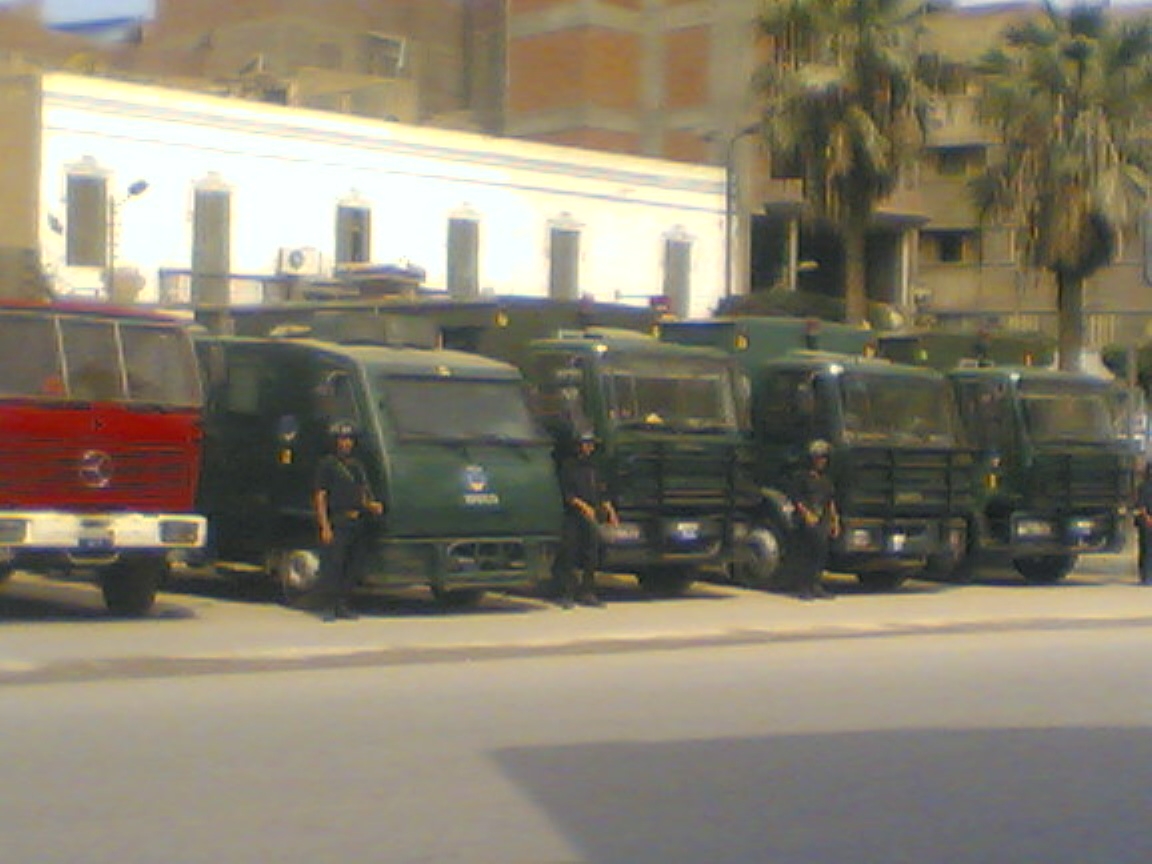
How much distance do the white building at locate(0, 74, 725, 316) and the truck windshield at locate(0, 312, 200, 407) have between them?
57.9ft

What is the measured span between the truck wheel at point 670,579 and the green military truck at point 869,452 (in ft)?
3.00

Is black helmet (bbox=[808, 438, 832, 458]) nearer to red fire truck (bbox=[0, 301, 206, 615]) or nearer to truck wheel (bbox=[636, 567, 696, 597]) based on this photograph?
truck wheel (bbox=[636, 567, 696, 597])

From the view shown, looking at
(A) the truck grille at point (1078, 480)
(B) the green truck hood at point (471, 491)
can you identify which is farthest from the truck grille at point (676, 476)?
(A) the truck grille at point (1078, 480)

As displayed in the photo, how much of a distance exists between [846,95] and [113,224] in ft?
44.3

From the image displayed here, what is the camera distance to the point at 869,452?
22141 millimetres

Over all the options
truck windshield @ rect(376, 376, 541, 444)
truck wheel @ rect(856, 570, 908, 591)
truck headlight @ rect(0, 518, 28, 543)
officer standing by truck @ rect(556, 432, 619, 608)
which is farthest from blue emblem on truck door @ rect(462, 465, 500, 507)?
truck wheel @ rect(856, 570, 908, 591)

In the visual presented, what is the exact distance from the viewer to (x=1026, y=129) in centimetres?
3572

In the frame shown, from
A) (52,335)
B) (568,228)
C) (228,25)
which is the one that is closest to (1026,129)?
(568,228)

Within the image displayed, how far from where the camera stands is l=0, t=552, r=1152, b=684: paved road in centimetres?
1534

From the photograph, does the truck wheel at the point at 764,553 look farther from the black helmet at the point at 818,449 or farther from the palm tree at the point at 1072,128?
the palm tree at the point at 1072,128

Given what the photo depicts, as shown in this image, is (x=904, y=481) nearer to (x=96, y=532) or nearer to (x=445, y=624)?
(x=445, y=624)

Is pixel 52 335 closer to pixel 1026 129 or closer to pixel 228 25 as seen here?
pixel 1026 129

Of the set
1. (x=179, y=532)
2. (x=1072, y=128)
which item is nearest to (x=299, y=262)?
(x=1072, y=128)

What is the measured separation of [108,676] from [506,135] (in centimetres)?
4415
